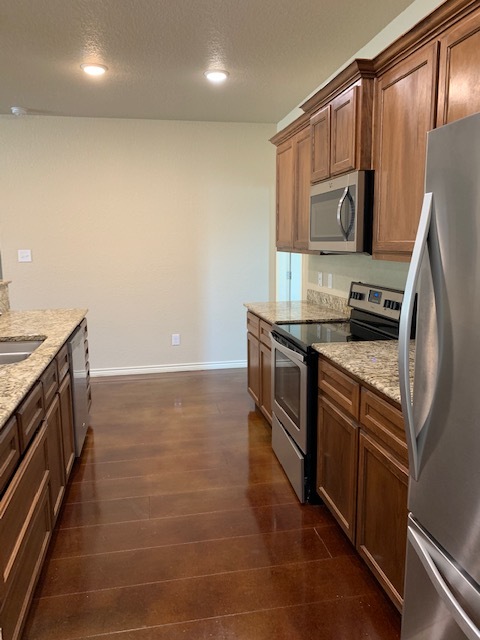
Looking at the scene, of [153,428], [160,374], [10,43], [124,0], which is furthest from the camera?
[160,374]

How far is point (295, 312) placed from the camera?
3.50m

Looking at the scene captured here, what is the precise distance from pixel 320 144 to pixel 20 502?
245cm

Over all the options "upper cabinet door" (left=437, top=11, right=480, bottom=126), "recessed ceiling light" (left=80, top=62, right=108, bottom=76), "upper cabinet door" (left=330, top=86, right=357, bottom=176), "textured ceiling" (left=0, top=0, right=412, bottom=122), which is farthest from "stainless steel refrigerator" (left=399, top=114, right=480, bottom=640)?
"recessed ceiling light" (left=80, top=62, right=108, bottom=76)

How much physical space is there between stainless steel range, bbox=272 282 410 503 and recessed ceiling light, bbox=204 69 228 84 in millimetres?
1764

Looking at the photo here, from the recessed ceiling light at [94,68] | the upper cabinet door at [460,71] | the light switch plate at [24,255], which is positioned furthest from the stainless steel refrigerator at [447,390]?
the light switch plate at [24,255]

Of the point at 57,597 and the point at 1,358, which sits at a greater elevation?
the point at 1,358

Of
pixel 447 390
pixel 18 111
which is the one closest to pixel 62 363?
pixel 447 390

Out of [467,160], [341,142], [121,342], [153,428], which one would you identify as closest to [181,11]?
[341,142]

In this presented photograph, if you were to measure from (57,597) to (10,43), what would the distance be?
3.00 metres

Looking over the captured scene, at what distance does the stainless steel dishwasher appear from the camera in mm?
2940

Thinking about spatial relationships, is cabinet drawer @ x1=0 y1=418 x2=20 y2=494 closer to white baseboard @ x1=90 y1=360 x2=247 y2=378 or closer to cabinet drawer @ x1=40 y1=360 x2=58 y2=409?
cabinet drawer @ x1=40 y1=360 x2=58 y2=409

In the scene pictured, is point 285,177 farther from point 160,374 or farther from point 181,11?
point 160,374

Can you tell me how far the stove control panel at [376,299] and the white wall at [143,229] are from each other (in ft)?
7.16

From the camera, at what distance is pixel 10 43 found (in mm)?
2865
